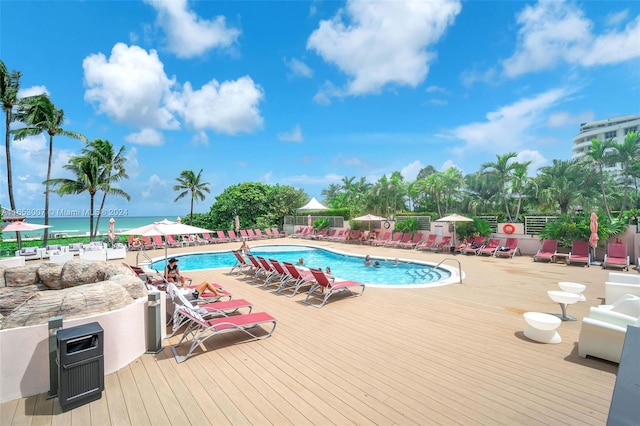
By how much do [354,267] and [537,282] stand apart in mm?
Answer: 6493

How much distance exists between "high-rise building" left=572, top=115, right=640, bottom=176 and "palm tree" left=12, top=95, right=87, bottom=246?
74.4m

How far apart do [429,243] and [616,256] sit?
700 cm

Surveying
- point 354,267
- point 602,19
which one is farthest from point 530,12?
point 354,267

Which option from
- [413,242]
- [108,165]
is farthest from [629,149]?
[108,165]

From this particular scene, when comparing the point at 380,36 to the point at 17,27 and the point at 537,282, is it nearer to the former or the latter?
the point at 537,282

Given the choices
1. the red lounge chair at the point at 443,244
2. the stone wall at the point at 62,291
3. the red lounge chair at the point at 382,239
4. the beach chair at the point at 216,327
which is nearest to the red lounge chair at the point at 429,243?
the red lounge chair at the point at 443,244

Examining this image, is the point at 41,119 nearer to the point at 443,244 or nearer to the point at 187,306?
the point at 187,306

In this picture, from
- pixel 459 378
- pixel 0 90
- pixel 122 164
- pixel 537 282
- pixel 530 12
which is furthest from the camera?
pixel 122 164

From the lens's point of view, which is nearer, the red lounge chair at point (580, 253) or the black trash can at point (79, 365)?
the black trash can at point (79, 365)

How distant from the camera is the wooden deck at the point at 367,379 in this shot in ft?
8.98

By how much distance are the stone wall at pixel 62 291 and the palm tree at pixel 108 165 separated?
16886 millimetres

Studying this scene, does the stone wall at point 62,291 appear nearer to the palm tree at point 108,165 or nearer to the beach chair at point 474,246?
the beach chair at point 474,246

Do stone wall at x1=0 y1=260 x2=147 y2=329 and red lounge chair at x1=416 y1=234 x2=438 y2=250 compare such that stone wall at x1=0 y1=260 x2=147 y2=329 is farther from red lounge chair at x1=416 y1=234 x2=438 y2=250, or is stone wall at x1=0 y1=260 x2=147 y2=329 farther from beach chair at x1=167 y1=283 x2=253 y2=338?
red lounge chair at x1=416 y1=234 x2=438 y2=250

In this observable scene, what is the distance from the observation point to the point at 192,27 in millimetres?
12703
